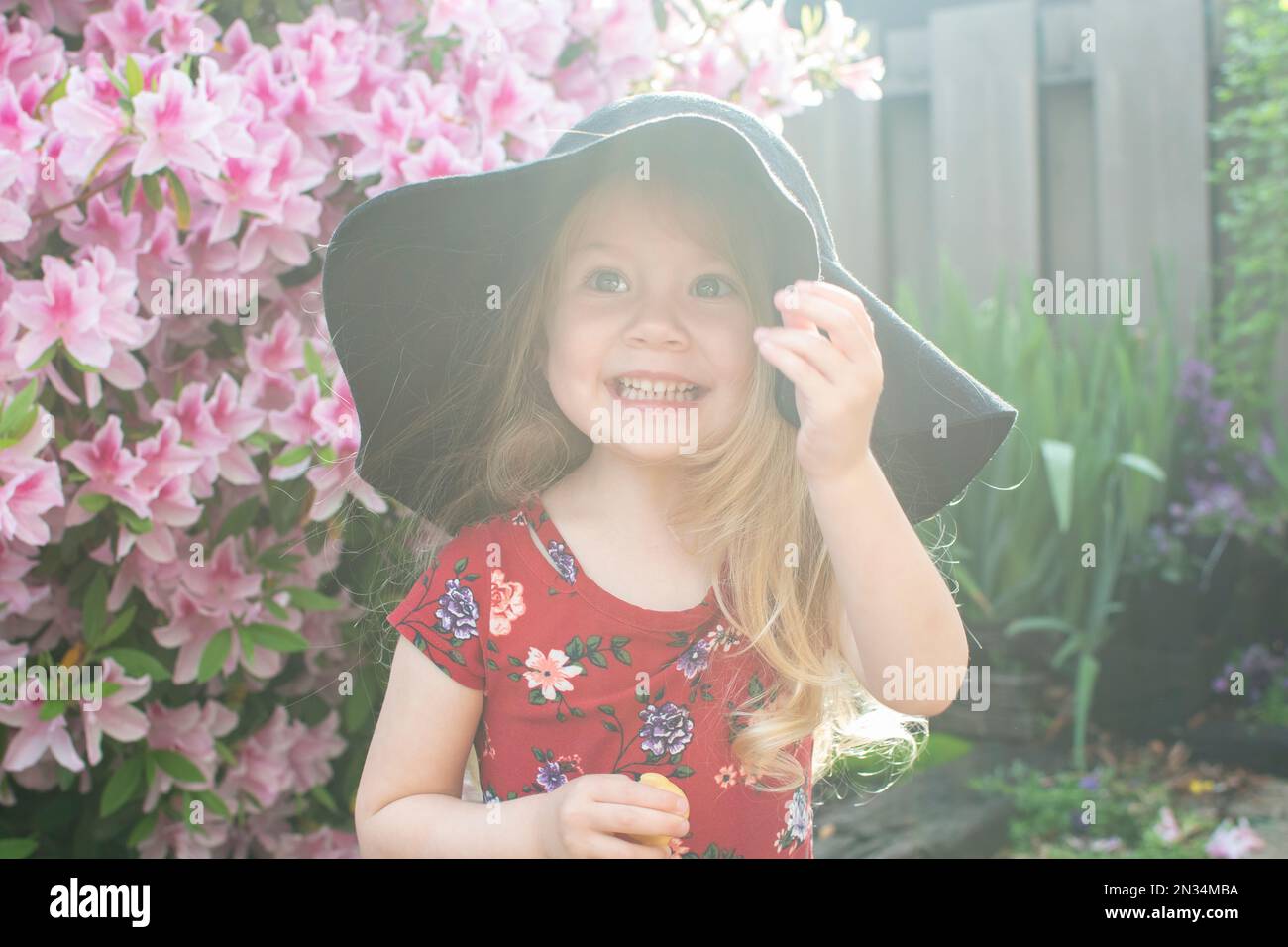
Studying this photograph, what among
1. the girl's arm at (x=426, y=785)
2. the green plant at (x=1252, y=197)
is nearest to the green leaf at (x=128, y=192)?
the girl's arm at (x=426, y=785)

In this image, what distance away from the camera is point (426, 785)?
1195mm

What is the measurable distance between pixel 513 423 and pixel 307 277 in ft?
1.97

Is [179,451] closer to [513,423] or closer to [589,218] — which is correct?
[513,423]

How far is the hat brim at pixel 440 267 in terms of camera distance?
3.70ft

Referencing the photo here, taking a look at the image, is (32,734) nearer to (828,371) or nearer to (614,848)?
(614,848)

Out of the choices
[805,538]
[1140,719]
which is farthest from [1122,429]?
[805,538]

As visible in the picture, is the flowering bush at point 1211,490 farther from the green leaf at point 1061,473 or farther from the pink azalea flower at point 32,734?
the pink azalea flower at point 32,734

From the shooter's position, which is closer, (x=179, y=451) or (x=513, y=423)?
(x=513, y=423)

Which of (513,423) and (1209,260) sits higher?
(1209,260)

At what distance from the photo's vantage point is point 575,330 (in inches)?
47.5

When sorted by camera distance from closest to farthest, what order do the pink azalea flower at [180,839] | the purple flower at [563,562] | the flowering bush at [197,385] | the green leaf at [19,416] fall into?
the purple flower at [563,562], the green leaf at [19,416], the flowering bush at [197,385], the pink azalea flower at [180,839]

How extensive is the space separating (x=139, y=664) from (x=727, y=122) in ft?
3.18

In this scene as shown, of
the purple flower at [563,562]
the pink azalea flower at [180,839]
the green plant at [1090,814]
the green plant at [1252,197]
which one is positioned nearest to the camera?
the purple flower at [563,562]

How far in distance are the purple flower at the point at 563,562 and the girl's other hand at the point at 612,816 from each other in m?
0.24
